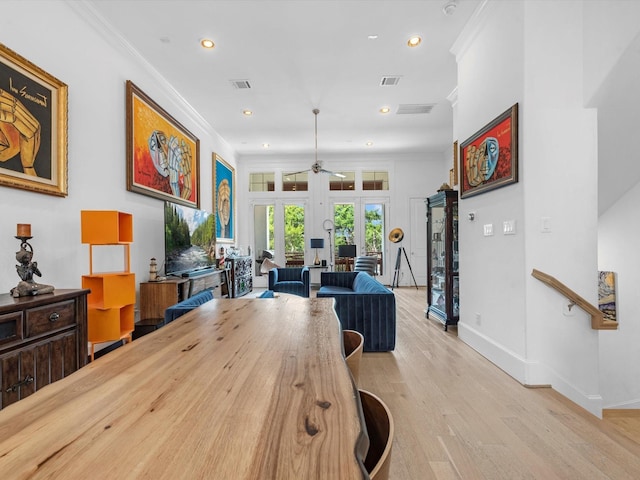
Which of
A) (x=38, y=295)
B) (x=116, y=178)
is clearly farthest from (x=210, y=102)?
(x=38, y=295)

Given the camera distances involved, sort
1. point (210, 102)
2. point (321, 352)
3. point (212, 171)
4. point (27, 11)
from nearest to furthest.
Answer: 1. point (321, 352)
2. point (27, 11)
3. point (210, 102)
4. point (212, 171)

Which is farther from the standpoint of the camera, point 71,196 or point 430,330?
point 430,330

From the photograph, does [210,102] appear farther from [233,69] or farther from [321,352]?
[321,352]

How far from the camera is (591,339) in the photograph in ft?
8.49

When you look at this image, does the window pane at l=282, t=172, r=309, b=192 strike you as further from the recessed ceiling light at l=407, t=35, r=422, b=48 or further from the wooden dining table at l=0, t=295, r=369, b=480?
the wooden dining table at l=0, t=295, r=369, b=480

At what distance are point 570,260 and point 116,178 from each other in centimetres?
455

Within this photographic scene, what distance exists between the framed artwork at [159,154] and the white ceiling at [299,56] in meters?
0.44

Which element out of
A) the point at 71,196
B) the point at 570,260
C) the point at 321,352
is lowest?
the point at 321,352

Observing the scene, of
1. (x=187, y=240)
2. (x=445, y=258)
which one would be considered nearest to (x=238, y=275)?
(x=187, y=240)

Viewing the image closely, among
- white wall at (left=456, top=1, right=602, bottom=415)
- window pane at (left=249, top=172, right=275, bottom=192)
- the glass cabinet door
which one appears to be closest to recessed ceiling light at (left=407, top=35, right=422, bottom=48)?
white wall at (left=456, top=1, right=602, bottom=415)

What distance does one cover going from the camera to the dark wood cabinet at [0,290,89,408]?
185 centimetres

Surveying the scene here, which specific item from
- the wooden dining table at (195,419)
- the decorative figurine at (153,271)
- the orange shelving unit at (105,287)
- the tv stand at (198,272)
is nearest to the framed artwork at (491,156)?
the wooden dining table at (195,419)

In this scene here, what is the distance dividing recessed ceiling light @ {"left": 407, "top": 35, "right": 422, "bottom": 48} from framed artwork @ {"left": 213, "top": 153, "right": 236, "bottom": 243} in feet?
14.4

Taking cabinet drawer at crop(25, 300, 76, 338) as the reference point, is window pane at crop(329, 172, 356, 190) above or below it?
above
